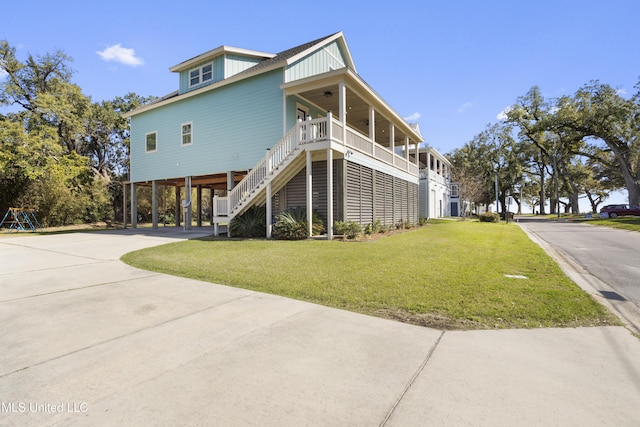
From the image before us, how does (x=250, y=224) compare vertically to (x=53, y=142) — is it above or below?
below

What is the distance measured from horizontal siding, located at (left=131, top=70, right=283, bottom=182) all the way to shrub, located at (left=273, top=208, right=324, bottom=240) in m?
3.99

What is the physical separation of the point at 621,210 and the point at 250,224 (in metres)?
35.6

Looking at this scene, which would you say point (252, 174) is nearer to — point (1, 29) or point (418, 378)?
point (418, 378)

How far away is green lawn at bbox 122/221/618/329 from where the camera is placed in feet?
12.9

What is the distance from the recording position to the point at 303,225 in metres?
11.6

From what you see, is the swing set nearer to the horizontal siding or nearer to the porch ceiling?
the horizontal siding

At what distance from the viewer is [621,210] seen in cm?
2953

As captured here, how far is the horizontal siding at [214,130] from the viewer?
14.2 m

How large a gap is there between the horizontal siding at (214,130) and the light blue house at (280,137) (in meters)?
0.05

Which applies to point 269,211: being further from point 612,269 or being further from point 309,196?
point 612,269

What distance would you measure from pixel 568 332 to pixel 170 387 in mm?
3986

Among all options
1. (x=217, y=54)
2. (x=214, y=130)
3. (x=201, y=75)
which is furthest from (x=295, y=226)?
(x=201, y=75)

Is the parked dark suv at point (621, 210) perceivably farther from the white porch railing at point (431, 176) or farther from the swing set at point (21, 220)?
the swing set at point (21, 220)

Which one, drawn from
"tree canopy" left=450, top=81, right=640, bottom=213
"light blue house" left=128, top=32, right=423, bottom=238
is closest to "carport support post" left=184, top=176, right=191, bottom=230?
"light blue house" left=128, top=32, right=423, bottom=238
